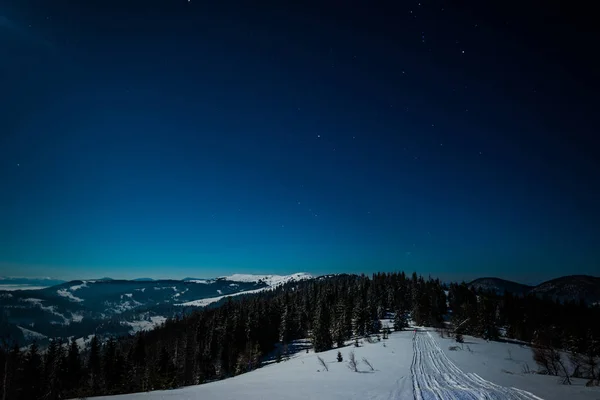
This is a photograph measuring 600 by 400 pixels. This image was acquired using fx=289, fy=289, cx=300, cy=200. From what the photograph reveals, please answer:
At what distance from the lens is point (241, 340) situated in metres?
78.4

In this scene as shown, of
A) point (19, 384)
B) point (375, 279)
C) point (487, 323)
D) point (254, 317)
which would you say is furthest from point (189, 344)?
point (375, 279)

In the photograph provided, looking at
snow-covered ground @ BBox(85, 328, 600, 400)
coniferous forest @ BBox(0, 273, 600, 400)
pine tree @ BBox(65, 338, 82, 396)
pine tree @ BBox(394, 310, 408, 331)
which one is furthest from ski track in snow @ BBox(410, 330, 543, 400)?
pine tree @ BBox(65, 338, 82, 396)

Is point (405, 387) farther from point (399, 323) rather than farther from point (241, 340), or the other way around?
point (399, 323)

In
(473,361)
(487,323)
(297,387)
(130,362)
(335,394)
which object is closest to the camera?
(335,394)

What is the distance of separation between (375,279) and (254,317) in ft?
278

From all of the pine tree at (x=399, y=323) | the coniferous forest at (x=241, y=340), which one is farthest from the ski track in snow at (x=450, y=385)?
the pine tree at (x=399, y=323)

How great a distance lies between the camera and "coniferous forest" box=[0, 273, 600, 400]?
5466cm

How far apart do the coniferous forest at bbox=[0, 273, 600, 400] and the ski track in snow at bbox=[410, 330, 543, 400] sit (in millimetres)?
10137

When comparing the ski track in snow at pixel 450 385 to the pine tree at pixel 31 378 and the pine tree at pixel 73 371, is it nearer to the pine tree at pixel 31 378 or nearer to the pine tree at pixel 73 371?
the pine tree at pixel 31 378

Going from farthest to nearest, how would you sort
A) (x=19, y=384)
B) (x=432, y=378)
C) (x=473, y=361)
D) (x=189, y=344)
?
(x=189, y=344) → (x=19, y=384) → (x=473, y=361) → (x=432, y=378)

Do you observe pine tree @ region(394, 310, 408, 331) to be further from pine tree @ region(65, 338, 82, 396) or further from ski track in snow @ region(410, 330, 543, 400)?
pine tree @ region(65, 338, 82, 396)

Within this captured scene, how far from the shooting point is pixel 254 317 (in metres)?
82.3

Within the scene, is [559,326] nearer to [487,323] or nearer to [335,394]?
[487,323]

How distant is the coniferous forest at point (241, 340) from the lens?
179 ft
